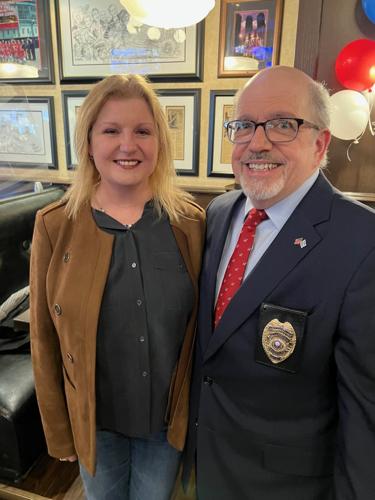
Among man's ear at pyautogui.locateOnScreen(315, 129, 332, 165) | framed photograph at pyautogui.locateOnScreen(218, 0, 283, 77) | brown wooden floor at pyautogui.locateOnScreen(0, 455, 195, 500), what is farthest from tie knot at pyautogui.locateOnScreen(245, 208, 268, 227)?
framed photograph at pyautogui.locateOnScreen(218, 0, 283, 77)

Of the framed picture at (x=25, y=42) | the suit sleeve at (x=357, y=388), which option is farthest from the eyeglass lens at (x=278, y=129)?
the framed picture at (x=25, y=42)

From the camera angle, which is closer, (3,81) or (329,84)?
(329,84)

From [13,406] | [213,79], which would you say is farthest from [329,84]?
[13,406]

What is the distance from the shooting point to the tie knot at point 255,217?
1107 mm

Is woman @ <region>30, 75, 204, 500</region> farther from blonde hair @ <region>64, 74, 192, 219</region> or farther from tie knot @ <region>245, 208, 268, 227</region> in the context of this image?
tie knot @ <region>245, 208, 268, 227</region>

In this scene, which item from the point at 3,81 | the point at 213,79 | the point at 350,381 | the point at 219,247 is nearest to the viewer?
the point at 350,381

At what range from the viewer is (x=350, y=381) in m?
0.92

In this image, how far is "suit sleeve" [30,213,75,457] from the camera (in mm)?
1131

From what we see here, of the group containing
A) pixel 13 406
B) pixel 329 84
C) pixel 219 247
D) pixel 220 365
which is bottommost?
pixel 13 406

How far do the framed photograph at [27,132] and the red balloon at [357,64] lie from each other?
8.04ft

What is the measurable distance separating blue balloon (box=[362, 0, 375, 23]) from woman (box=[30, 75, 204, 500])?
1.90 m

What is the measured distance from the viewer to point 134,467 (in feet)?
4.36

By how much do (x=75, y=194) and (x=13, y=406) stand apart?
3.70 feet

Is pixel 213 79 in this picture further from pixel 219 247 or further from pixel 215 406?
pixel 215 406
